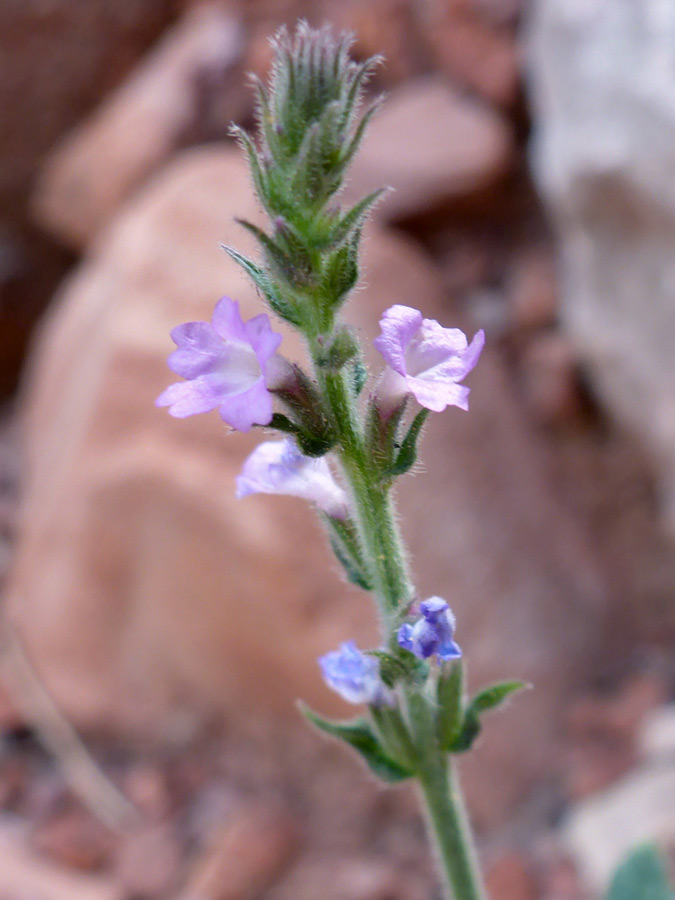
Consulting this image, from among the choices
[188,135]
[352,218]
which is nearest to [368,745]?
[352,218]

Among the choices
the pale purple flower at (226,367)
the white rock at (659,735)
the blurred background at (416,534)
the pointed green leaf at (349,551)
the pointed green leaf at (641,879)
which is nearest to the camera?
the pale purple flower at (226,367)

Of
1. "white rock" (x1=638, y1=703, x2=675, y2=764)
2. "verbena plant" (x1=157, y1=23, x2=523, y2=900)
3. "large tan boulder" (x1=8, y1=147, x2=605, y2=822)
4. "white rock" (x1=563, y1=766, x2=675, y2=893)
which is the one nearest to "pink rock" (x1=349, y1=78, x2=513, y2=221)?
"large tan boulder" (x1=8, y1=147, x2=605, y2=822)

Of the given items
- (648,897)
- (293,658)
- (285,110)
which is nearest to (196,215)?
(293,658)

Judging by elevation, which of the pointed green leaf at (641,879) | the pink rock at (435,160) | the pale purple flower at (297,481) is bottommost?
the pointed green leaf at (641,879)

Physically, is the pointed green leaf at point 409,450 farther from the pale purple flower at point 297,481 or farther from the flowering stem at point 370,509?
the pale purple flower at point 297,481

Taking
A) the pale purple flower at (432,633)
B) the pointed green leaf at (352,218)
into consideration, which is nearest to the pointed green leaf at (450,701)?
the pale purple flower at (432,633)

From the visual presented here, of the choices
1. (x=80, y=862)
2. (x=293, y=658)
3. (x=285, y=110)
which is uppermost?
(x=285, y=110)

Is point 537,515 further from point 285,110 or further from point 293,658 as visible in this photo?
point 285,110
